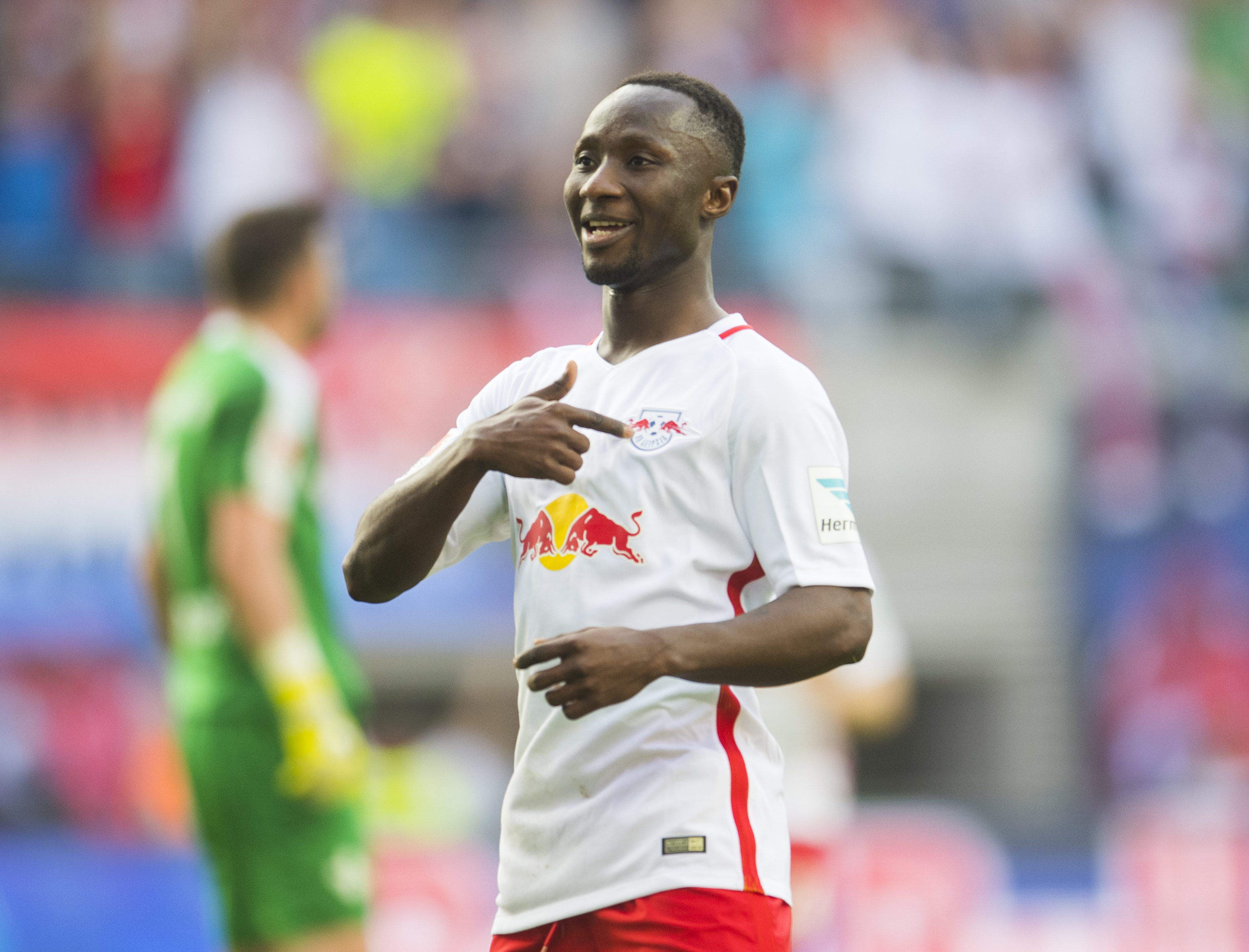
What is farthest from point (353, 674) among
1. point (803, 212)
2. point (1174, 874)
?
point (803, 212)

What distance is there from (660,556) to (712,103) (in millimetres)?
813

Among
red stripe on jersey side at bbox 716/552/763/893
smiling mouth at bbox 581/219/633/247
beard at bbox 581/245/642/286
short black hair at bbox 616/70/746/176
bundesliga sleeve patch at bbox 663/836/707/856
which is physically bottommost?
bundesliga sleeve patch at bbox 663/836/707/856

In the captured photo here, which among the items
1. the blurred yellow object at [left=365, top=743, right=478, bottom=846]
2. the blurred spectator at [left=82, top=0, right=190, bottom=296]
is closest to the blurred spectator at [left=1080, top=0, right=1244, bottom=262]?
the blurred yellow object at [left=365, top=743, right=478, bottom=846]

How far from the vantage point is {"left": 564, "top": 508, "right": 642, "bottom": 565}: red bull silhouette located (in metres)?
2.95

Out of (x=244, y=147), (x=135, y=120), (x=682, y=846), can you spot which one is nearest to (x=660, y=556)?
(x=682, y=846)

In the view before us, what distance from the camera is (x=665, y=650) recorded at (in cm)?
270

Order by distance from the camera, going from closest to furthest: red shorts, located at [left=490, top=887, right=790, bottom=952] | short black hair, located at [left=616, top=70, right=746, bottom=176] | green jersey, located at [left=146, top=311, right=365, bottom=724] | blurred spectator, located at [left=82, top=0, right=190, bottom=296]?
red shorts, located at [left=490, top=887, right=790, bottom=952] < short black hair, located at [left=616, top=70, right=746, bottom=176] < green jersey, located at [left=146, top=311, right=365, bottom=724] < blurred spectator, located at [left=82, top=0, right=190, bottom=296]

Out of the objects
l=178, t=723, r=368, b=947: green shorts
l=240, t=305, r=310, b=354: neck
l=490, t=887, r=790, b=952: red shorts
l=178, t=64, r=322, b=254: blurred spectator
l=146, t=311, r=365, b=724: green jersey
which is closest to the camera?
l=490, t=887, r=790, b=952: red shorts

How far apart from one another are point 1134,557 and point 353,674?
691 cm

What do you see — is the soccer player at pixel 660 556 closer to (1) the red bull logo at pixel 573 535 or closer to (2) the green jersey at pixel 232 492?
(1) the red bull logo at pixel 573 535

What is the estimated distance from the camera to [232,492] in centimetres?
516

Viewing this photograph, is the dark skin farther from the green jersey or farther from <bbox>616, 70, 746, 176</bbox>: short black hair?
the green jersey

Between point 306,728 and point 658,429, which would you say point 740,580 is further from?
point 306,728

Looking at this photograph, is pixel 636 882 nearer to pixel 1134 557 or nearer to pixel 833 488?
pixel 833 488
